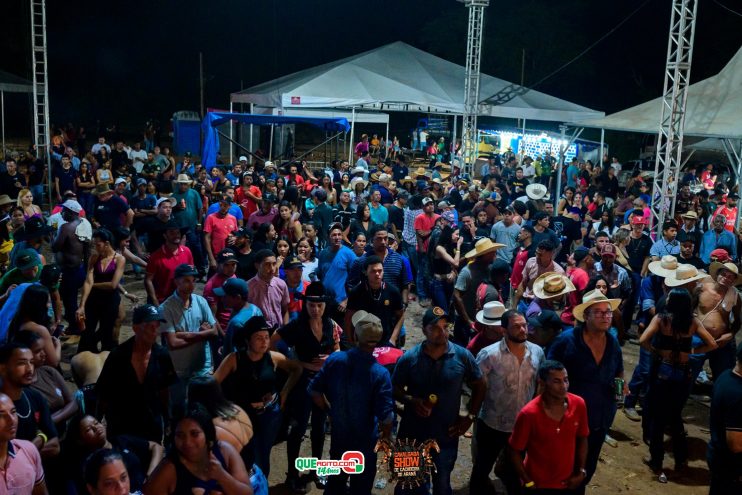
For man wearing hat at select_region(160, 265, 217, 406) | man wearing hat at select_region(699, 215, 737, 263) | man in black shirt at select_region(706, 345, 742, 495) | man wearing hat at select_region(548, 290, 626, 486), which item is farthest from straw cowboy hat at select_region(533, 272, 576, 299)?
man wearing hat at select_region(699, 215, 737, 263)

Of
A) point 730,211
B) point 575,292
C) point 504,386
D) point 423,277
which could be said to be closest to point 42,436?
point 504,386

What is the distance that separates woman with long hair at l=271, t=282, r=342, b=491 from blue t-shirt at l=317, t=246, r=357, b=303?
177 cm

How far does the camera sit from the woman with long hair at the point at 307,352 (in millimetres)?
5410

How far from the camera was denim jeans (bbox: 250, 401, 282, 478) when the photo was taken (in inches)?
190

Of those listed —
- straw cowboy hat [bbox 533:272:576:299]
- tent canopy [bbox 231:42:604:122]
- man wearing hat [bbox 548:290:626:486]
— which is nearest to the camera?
man wearing hat [bbox 548:290:626:486]

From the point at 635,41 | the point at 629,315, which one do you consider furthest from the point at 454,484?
the point at 635,41

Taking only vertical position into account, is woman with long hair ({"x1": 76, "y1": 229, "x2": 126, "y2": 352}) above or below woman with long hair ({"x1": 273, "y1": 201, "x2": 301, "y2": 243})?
below

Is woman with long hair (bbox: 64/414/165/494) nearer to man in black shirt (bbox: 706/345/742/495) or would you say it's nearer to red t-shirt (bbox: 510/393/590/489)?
red t-shirt (bbox: 510/393/590/489)

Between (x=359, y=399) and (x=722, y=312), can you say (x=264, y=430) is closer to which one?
(x=359, y=399)

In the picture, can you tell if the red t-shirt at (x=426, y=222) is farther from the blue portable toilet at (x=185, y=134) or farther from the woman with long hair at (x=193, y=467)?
the blue portable toilet at (x=185, y=134)

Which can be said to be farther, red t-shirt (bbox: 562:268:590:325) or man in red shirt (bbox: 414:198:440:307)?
man in red shirt (bbox: 414:198:440:307)

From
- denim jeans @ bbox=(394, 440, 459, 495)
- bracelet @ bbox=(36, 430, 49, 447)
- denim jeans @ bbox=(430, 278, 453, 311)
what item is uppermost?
bracelet @ bbox=(36, 430, 49, 447)

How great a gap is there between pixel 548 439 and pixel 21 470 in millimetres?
2889

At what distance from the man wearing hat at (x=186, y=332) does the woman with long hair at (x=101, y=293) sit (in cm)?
182
